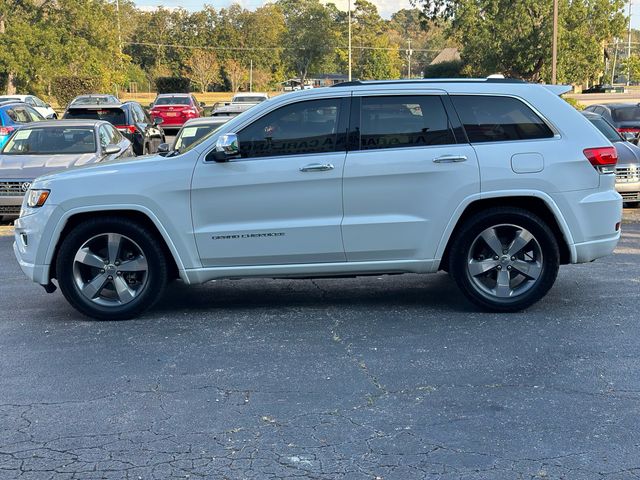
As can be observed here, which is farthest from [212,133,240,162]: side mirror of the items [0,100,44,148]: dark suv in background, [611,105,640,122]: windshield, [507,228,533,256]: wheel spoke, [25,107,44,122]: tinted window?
[25,107,44,122]: tinted window

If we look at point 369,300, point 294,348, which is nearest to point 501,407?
point 294,348

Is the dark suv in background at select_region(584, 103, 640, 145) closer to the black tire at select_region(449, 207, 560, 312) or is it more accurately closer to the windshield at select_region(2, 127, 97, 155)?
the windshield at select_region(2, 127, 97, 155)

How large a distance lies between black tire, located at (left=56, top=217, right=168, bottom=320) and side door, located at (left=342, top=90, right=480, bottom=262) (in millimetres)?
1573

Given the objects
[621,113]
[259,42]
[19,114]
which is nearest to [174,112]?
[19,114]

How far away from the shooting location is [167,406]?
16.1 feet

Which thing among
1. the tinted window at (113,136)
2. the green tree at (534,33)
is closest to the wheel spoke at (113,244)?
the tinted window at (113,136)

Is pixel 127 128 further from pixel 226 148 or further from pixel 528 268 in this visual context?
pixel 528 268

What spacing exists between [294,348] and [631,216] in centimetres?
823

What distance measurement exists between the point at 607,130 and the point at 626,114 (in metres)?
5.20

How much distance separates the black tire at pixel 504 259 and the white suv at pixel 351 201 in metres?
0.01

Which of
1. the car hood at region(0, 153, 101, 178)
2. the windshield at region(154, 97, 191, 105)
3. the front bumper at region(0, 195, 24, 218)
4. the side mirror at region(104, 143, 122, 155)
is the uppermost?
the windshield at region(154, 97, 191, 105)

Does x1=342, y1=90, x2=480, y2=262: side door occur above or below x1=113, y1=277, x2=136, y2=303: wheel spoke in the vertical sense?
above

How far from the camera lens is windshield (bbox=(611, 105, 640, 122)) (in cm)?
1830

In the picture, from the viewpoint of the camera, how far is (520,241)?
673cm
